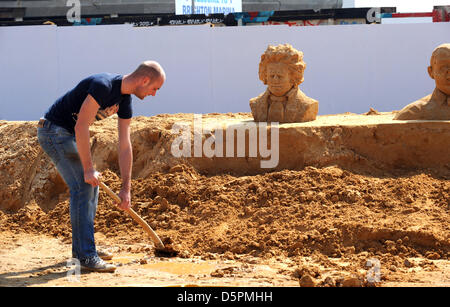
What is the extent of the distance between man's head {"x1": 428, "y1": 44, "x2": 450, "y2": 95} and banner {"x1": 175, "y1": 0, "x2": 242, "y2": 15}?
276 inches

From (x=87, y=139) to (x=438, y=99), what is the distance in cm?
428

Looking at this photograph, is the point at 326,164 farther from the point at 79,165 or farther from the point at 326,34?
the point at 326,34

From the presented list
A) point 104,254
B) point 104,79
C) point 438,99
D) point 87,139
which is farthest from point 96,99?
point 438,99

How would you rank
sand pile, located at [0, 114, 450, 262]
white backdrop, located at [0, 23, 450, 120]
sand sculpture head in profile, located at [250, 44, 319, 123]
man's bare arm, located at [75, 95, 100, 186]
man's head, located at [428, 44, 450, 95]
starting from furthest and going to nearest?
1. white backdrop, located at [0, 23, 450, 120]
2. sand sculpture head in profile, located at [250, 44, 319, 123]
3. man's head, located at [428, 44, 450, 95]
4. sand pile, located at [0, 114, 450, 262]
5. man's bare arm, located at [75, 95, 100, 186]

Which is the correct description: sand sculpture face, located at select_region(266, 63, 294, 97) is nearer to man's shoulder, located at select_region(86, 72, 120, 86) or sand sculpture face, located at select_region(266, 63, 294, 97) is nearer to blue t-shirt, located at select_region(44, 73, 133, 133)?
blue t-shirt, located at select_region(44, 73, 133, 133)

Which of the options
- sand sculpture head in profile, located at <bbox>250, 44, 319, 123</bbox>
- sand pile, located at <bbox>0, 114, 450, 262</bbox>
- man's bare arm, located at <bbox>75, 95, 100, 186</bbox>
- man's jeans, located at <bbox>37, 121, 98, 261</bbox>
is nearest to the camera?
man's bare arm, located at <bbox>75, 95, 100, 186</bbox>

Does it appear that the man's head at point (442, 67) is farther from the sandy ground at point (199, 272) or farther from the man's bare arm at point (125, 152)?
the man's bare arm at point (125, 152)

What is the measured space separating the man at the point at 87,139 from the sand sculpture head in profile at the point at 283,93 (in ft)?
9.92

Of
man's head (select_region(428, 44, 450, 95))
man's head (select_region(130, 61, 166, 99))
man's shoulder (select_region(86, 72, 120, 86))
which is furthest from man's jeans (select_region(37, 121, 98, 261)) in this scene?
man's head (select_region(428, 44, 450, 95))

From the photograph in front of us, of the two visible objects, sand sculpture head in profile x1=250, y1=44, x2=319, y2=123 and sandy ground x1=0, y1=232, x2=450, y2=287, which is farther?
sand sculpture head in profile x1=250, y1=44, x2=319, y2=123

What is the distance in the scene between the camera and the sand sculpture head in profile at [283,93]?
6.67m

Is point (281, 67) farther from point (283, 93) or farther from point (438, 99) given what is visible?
point (438, 99)

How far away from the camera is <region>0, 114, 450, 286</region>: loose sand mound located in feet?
15.1

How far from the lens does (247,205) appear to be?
17.6ft
